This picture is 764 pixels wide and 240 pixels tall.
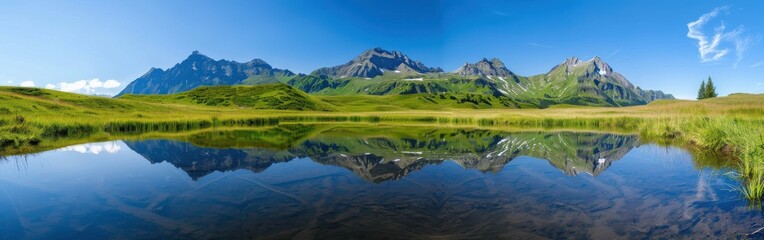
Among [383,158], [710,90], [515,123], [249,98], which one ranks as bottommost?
[383,158]

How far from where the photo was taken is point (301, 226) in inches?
289

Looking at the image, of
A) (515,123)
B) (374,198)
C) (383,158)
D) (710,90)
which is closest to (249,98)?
(515,123)

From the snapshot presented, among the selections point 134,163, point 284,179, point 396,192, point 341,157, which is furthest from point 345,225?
→ point 134,163

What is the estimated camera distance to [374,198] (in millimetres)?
9469

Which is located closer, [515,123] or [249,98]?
[515,123]

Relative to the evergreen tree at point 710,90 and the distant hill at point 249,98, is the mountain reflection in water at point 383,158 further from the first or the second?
the evergreen tree at point 710,90

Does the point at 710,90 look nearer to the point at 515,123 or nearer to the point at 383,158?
the point at 515,123

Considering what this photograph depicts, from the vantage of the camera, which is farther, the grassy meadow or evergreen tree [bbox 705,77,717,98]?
evergreen tree [bbox 705,77,717,98]

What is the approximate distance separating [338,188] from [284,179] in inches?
104

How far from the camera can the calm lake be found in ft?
23.5

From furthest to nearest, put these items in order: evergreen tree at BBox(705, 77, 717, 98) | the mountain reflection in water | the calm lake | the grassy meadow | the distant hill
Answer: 1. the distant hill
2. evergreen tree at BBox(705, 77, 717, 98)
3. the grassy meadow
4. the mountain reflection in water
5. the calm lake

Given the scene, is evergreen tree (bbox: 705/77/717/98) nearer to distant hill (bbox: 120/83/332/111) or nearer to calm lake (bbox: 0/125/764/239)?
distant hill (bbox: 120/83/332/111)

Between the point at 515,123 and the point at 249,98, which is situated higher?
the point at 249,98

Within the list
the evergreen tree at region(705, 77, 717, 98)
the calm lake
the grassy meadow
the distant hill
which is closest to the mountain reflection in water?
the calm lake
